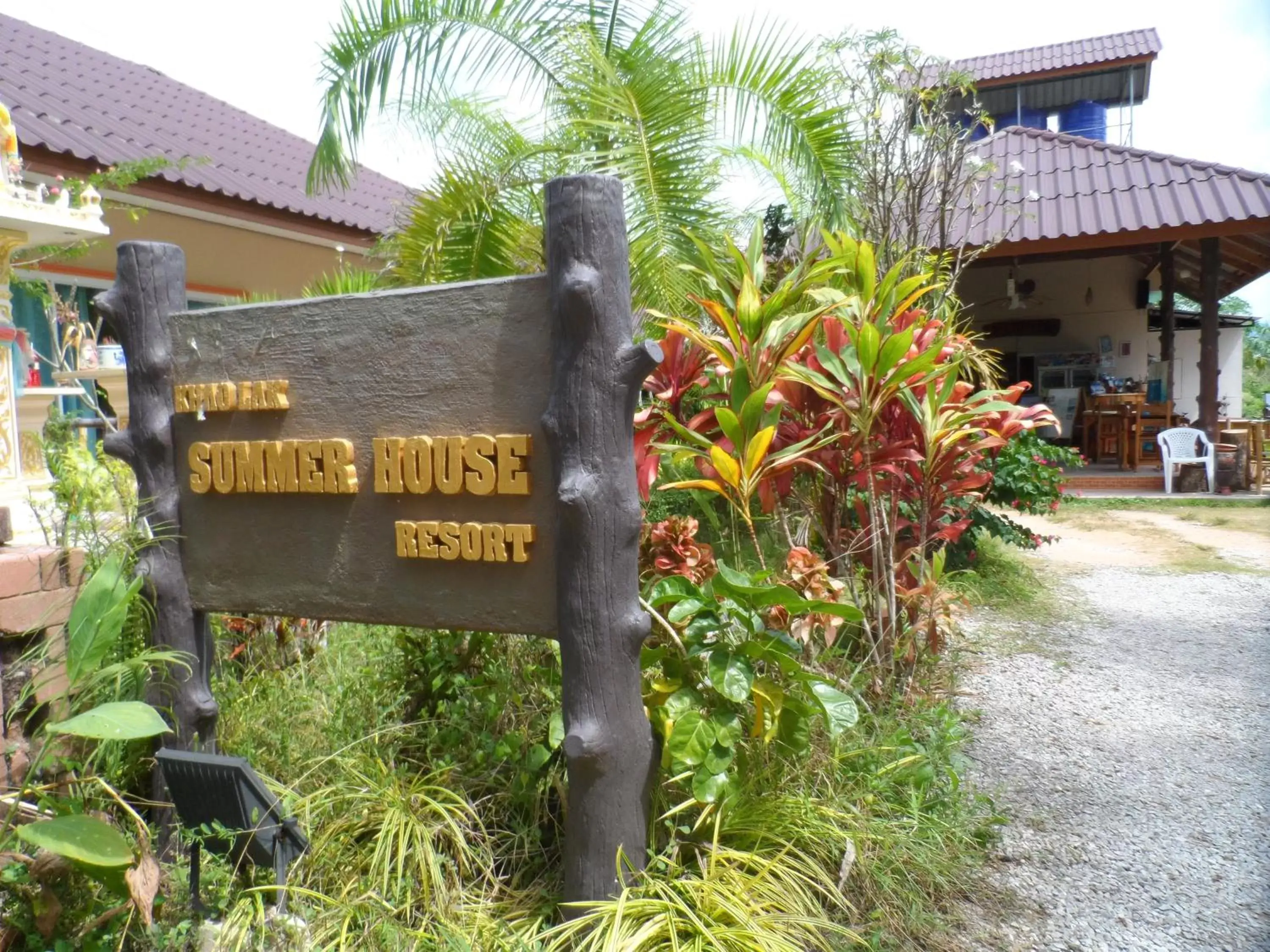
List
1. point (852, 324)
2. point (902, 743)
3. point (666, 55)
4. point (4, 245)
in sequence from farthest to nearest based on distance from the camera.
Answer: point (666, 55) → point (4, 245) → point (852, 324) → point (902, 743)

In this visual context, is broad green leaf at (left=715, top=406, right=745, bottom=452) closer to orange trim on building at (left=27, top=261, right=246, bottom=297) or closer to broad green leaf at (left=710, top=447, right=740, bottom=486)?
broad green leaf at (left=710, top=447, right=740, bottom=486)

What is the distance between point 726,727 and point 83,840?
146cm

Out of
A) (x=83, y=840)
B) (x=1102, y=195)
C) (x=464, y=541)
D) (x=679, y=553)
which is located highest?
(x=1102, y=195)

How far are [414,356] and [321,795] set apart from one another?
1257 millimetres

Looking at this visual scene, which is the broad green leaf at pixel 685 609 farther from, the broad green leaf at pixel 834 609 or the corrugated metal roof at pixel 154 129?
the corrugated metal roof at pixel 154 129

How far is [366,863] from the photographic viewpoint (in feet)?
8.00

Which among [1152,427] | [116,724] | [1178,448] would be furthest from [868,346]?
[1152,427]

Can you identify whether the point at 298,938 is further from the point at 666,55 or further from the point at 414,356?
the point at 666,55

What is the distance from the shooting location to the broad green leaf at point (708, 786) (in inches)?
89.1

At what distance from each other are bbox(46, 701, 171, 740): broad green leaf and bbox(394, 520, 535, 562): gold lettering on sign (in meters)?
0.69

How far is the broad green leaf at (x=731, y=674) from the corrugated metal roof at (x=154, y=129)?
19.6 ft

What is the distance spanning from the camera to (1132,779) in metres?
3.11

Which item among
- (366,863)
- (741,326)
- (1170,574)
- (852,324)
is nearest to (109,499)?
(366,863)

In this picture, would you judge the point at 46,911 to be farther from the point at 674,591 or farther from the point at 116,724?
the point at 674,591
